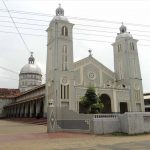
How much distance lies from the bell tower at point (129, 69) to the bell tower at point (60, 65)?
451 inches

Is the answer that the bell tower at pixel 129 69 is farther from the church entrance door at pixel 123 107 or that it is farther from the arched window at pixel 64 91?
the arched window at pixel 64 91

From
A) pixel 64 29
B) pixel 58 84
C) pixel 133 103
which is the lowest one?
pixel 133 103

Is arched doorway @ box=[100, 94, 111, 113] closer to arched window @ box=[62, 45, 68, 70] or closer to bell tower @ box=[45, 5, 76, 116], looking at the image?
bell tower @ box=[45, 5, 76, 116]

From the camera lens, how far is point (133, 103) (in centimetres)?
3981

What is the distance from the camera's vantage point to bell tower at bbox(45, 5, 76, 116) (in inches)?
1334

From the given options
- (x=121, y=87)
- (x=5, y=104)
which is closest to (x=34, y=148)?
(x=121, y=87)

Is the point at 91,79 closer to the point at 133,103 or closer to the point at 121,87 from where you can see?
the point at 121,87

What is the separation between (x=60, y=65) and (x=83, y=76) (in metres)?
5.12

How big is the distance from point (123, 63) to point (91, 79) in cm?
795

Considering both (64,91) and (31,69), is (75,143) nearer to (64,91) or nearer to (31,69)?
(64,91)

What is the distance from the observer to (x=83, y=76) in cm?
3822

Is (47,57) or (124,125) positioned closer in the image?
(124,125)

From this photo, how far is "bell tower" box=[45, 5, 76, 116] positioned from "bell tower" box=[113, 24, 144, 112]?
11.4m

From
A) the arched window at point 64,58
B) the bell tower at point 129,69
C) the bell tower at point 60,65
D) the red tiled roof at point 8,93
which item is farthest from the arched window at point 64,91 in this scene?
the red tiled roof at point 8,93
